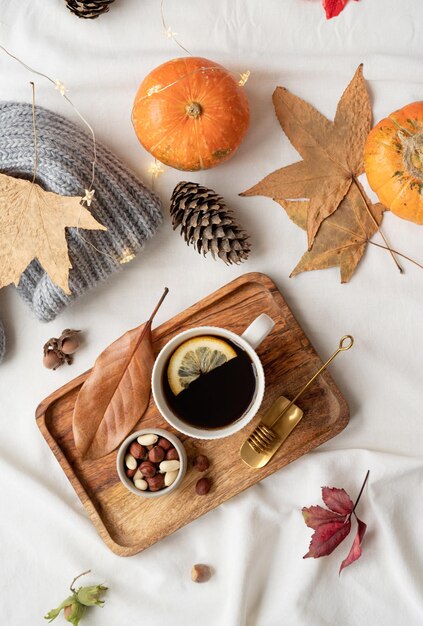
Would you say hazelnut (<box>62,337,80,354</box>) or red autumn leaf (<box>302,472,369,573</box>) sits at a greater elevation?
hazelnut (<box>62,337,80,354</box>)

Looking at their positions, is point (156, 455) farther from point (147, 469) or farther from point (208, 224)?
point (208, 224)

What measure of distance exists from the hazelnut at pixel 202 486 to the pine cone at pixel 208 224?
32 cm

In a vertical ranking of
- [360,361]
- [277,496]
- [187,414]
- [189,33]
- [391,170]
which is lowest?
[277,496]

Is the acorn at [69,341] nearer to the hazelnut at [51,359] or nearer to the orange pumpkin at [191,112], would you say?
the hazelnut at [51,359]

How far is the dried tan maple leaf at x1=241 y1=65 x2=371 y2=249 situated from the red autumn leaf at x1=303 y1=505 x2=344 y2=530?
0.40m

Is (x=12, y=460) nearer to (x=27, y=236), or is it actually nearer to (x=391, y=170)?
(x=27, y=236)

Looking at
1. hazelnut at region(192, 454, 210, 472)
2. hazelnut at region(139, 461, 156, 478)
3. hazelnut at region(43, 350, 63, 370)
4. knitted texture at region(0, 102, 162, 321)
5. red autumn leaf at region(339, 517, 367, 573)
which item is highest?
knitted texture at region(0, 102, 162, 321)

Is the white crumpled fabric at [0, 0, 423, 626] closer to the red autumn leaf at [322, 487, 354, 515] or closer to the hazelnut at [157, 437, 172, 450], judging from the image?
the red autumn leaf at [322, 487, 354, 515]

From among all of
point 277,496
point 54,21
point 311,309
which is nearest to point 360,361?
point 311,309

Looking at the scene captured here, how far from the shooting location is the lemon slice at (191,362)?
0.92m

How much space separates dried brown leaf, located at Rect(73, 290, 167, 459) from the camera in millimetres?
979

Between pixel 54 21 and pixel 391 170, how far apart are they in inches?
22.7

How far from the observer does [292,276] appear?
3.31 ft

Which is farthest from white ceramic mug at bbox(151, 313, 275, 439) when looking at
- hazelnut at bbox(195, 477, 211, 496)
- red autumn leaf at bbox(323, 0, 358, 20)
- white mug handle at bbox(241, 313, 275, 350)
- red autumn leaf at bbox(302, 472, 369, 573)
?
red autumn leaf at bbox(323, 0, 358, 20)
